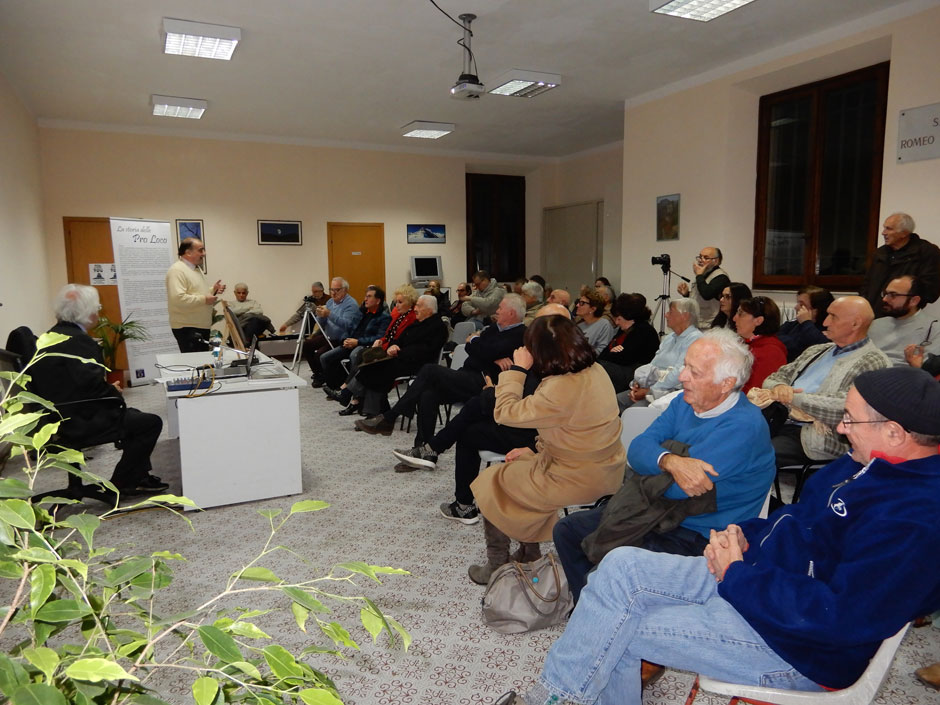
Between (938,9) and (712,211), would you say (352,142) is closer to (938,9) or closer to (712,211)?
(712,211)

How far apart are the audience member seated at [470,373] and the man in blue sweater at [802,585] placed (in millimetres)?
2332

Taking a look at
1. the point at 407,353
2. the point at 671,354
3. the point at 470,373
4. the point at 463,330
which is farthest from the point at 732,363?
the point at 463,330

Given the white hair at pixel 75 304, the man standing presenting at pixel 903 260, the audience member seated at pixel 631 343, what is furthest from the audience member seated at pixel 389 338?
the man standing presenting at pixel 903 260

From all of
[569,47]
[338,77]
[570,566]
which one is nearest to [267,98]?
[338,77]

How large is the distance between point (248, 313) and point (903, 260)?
25.4 feet

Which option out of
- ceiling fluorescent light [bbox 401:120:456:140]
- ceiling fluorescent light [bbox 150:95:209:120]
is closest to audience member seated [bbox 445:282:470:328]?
ceiling fluorescent light [bbox 401:120:456:140]

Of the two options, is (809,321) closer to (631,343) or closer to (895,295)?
(895,295)

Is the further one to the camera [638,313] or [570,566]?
[638,313]

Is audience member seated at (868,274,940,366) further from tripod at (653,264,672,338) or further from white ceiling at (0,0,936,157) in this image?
tripod at (653,264,672,338)

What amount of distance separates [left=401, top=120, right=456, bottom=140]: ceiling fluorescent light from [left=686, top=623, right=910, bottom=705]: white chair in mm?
7997

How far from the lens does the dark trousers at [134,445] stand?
3.66m

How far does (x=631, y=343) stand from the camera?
4.68 metres

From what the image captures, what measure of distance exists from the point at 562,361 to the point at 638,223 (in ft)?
18.1

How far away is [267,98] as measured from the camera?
7.19 m
